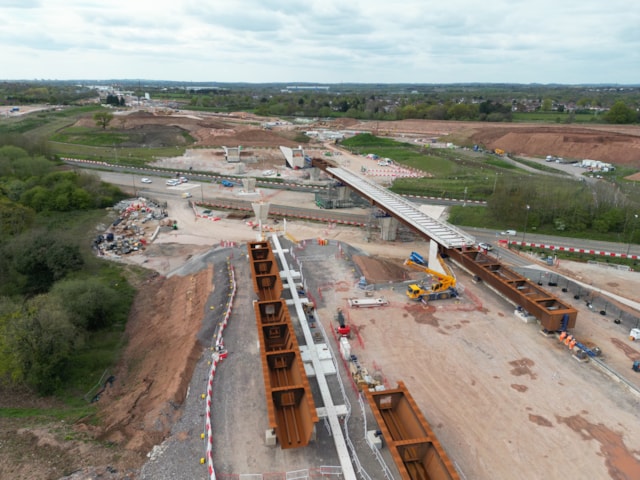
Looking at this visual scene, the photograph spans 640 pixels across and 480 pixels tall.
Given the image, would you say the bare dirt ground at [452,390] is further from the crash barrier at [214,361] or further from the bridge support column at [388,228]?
the bridge support column at [388,228]

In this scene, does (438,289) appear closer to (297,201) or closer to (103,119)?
(297,201)

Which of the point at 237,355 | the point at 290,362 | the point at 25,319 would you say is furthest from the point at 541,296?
the point at 25,319

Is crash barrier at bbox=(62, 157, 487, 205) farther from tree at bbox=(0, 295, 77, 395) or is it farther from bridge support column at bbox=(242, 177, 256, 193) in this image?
tree at bbox=(0, 295, 77, 395)

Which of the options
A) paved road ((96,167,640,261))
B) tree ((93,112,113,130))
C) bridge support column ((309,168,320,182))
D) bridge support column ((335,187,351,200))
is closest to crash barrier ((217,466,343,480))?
paved road ((96,167,640,261))

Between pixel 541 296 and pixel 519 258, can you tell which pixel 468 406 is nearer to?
pixel 541 296

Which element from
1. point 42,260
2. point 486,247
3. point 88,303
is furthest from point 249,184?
point 486,247
